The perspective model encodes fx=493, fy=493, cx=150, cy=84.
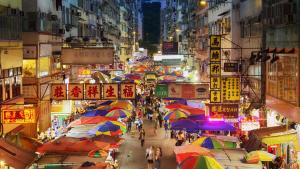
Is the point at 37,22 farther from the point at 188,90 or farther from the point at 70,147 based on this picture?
the point at 70,147

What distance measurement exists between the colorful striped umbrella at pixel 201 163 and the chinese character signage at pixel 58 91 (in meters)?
11.5

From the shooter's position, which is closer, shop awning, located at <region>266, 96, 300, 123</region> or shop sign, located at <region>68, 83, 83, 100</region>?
shop awning, located at <region>266, 96, 300, 123</region>

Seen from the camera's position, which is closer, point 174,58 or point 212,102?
point 212,102

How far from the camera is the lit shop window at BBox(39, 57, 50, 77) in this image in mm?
33094

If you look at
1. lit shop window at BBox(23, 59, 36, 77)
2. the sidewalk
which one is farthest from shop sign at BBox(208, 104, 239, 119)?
lit shop window at BBox(23, 59, 36, 77)

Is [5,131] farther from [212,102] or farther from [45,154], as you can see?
[212,102]

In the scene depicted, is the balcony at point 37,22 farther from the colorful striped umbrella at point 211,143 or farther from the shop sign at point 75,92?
the colorful striped umbrella at point 211,143

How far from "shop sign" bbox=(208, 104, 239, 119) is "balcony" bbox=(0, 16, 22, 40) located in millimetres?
10739

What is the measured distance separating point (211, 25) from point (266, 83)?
24374 mm

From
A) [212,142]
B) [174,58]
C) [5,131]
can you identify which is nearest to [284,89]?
[212,142]

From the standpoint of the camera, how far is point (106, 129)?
28281mm

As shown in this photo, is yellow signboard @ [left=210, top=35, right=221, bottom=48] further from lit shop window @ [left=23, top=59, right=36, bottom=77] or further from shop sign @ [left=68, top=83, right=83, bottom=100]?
lit shop window @ [left=23, top=59, right=36, bottom=77]

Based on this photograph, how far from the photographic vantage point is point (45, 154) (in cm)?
2041

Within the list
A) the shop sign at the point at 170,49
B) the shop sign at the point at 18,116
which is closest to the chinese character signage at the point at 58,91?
Answer: the shop sign at the point at 18,116
